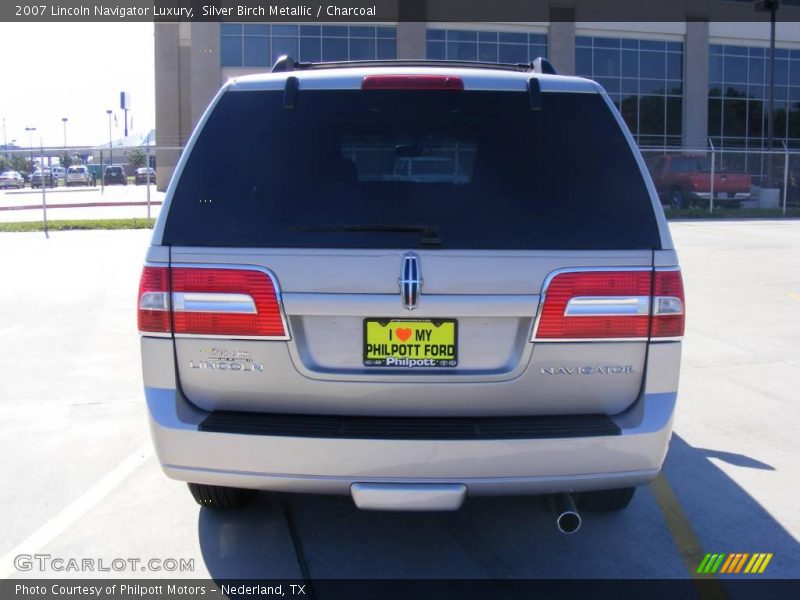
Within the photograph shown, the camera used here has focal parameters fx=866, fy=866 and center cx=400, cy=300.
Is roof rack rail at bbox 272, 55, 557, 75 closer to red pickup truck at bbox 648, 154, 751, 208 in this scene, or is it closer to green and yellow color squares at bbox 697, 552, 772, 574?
green and yellow color squares at bbox 697, 552, 772, 574

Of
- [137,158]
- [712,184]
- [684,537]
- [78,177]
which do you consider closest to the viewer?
[684,537]

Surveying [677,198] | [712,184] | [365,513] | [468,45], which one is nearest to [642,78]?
[468,45]

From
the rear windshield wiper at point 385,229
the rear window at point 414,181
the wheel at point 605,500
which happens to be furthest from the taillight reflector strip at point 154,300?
the wheel at point 605,500

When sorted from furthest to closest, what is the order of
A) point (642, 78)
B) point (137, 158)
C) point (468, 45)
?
point (137, 158) < point (642, 78) < point (468, 45)

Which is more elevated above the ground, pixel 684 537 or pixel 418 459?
pixel 418 459

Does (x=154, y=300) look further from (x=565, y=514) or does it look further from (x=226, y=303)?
(x=565, y=514)

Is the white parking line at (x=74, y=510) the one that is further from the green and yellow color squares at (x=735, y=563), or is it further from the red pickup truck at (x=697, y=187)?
the red pickup truck at (x=697, y=187)

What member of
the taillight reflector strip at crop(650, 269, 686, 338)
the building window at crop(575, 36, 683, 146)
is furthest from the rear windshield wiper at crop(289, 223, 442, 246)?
the building window at crop(575, 36, 683, 146)

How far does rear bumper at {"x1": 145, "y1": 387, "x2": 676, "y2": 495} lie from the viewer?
3359 mm

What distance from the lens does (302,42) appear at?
35406mm

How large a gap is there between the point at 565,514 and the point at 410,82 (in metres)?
1.94

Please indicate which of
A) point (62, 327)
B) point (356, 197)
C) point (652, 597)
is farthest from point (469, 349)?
point (62, 327)

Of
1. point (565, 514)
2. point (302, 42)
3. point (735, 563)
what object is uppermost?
point (302, 42)

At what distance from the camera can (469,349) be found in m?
3.46
